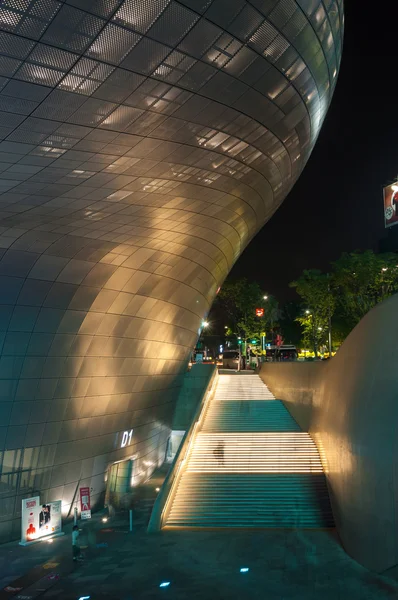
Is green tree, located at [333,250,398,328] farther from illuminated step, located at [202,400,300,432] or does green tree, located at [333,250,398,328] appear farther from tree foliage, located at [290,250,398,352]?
illuminated step, located at [202,400,300,432]

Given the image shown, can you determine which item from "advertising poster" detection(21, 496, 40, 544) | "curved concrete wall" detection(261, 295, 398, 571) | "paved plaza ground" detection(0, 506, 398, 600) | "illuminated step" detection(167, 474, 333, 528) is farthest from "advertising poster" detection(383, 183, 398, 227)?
"advertising poster" detection(21, 496, 40, 544)

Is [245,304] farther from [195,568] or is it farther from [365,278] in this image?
[195,568]

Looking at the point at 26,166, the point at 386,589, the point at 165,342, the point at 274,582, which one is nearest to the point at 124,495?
the point at 165,342

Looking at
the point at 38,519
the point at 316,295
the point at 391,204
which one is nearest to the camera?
the point at 38,519

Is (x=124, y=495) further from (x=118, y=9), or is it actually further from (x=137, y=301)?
(x=118, y=9)

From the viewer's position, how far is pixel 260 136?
1301cm

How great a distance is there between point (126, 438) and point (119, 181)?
14187mm

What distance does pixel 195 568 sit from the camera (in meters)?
12.9

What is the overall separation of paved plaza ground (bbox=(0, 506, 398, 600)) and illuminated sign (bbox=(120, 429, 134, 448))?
251 inches

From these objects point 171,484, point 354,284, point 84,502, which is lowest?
point 84,502

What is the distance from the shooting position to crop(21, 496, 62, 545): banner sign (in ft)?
52.5

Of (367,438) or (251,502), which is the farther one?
(251,502)

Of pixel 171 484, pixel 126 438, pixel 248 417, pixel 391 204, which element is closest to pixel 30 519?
pixel 171 484

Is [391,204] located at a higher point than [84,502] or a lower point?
higher
